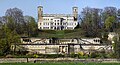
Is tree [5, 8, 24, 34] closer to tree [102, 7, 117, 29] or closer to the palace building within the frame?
tree [102, 7, 117, 29]

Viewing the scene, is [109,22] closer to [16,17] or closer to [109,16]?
[109,16]

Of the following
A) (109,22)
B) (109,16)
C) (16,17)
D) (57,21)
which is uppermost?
Result: (16,17)

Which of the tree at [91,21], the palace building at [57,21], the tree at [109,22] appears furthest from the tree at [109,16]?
the palace building at [57,21]

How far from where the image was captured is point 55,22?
125750mm

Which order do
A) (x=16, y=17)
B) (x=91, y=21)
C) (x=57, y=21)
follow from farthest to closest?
(x=57, y=21)
(x=91, y=21)
(x=16, y=17)

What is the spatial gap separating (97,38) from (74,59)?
29270 mm

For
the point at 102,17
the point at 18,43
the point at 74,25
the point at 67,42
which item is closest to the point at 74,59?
the point at 18,43

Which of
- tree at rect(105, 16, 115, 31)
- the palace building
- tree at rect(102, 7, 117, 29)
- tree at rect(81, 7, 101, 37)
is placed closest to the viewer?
tree at rect(81, 7, 101, 37)

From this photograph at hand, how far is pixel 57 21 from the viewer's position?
125875mm

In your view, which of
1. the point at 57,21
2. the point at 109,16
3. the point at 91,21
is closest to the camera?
the point at 109,16

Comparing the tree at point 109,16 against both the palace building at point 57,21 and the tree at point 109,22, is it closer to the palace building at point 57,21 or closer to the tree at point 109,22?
the tree at point 109,22

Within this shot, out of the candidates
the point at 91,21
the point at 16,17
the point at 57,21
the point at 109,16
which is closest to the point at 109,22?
the point at 109,16

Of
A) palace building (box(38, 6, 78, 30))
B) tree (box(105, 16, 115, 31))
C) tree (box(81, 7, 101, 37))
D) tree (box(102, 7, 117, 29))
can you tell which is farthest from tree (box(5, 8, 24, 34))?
palace building (box(38, 6, 78, 30))

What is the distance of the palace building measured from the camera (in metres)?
124
